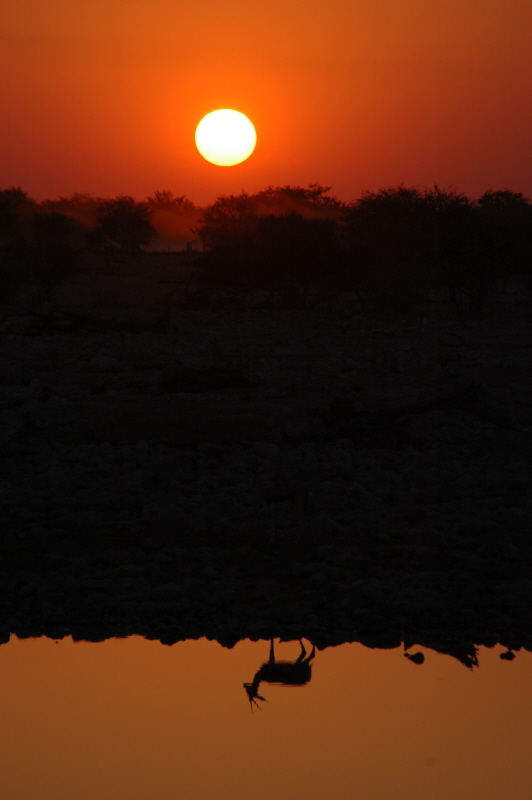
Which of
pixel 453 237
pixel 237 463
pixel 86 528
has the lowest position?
pixel 86 528

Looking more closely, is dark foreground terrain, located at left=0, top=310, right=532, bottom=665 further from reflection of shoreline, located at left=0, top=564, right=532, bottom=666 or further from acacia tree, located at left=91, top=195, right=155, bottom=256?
acacia tree, located at left=91, top=195, right=155, bottom=256

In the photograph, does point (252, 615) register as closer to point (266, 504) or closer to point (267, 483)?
point (266, 504)

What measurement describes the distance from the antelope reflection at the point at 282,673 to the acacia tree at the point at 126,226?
4291 centimetres

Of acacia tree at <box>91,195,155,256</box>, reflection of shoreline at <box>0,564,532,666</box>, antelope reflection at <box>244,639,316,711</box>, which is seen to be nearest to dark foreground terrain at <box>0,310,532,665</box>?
reflection of shoreline at <box>0,564,532,666</box>

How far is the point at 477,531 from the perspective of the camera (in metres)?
6.34

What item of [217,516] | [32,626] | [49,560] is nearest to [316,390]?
[217,516]

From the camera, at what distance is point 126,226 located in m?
49.2

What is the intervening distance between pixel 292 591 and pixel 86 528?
1849 millimetres

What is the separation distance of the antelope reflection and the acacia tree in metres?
42.9

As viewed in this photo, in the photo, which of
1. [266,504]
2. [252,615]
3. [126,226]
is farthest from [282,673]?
[126,226]

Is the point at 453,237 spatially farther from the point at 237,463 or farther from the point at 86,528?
the point at 86,528

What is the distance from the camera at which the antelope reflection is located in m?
4.33

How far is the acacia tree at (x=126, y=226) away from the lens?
1896 inches

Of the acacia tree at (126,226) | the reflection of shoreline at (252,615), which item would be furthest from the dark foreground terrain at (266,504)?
the acacia tree at (126,226)
